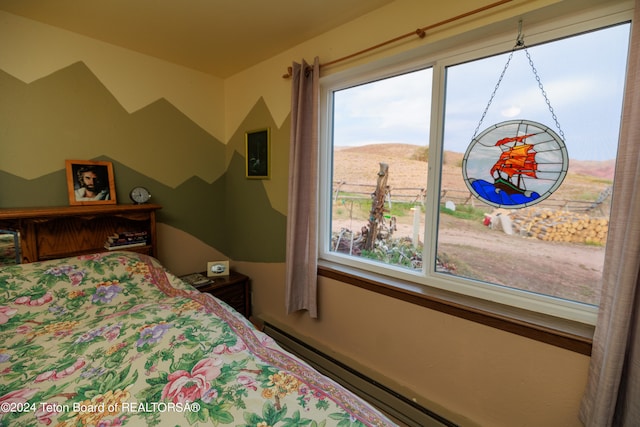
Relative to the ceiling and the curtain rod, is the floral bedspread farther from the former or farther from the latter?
the curtain rod

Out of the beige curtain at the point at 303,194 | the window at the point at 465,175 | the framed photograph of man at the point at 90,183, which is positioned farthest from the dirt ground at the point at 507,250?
the framed photograph of man at the point at 90,183

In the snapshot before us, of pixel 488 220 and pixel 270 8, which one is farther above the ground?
pixel 270 8

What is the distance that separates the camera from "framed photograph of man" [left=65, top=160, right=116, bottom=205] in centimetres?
181

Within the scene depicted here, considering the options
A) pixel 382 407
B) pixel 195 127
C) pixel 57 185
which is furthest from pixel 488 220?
pixel 57 185

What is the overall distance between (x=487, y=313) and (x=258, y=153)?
1923 millimetres

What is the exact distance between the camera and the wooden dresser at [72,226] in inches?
63.8

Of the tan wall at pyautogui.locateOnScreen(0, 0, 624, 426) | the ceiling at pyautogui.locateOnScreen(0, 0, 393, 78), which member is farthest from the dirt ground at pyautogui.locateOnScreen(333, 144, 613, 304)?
the ceiling at pyautogui.locateOnScreen(0, 0, 393, 78)

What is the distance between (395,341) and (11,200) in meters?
2.48

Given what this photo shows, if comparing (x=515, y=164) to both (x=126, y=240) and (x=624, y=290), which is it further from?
(x=126, y=240)

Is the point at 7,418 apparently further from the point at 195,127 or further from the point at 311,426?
the point at 195,127

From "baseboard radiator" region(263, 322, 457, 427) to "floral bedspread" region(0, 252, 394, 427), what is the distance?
2.44 ft

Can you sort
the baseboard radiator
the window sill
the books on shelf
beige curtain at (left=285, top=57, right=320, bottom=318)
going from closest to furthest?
the window sill < the baseboard radiator < beige curtain at (left=285, top=57, right=320, bottom=318) < the books on shelf

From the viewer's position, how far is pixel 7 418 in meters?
0.77

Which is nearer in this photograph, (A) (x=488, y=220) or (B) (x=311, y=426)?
A: (B) (x=311, y=426)
